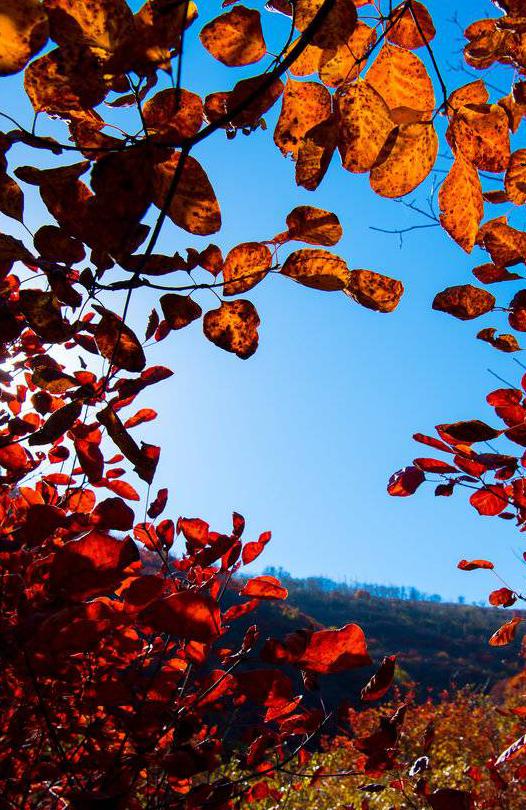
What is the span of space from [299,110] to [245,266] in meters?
0.22

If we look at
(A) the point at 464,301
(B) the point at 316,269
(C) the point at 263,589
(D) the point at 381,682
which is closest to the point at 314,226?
(B) the point at 316,269

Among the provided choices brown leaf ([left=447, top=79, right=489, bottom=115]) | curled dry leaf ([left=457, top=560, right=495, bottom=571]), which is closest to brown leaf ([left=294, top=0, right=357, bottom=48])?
brown leaf ([left=447, top=79, right=489, bottom=115])

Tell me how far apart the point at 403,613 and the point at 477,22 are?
1566 inches

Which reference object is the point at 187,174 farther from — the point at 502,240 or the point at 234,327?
the point at 502,240

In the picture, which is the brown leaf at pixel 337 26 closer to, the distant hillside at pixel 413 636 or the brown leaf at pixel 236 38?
the brown leaf at pixel 236 38

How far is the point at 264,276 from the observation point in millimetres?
620

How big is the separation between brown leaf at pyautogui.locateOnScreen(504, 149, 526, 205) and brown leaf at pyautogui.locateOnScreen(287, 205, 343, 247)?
0.30 m

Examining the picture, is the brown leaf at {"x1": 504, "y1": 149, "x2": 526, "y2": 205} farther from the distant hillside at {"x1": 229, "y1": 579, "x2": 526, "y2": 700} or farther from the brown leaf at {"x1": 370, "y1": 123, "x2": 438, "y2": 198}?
the distant hillside at {"x1": 229, "y1": 579, "x2": 526, "y2": 700}

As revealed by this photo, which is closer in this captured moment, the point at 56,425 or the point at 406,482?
the point at 56,425

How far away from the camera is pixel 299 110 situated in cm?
62

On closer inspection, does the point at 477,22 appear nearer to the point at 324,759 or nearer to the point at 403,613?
the point at 324,759

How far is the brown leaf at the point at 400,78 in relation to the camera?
24.0 inches

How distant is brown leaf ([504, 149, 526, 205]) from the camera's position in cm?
70

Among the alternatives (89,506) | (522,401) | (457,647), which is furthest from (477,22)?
(457,647)
